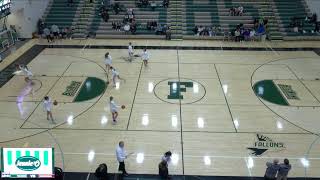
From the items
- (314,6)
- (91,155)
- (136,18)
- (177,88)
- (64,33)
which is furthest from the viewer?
(136,18)

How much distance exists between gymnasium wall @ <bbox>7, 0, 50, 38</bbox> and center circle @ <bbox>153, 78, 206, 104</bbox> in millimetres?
15429

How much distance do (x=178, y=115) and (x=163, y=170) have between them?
552cm

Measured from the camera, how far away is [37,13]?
32719 millimetres

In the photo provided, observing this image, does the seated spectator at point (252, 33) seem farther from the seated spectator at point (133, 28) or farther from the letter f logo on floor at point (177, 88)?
the letter f logo on floor at point (177, 88)

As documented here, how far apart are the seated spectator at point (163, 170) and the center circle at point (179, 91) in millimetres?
6843

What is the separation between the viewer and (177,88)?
2170cm

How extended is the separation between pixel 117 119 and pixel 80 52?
11519 mm

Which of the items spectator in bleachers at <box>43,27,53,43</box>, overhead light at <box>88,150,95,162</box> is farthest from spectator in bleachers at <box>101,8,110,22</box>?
overhead light at <box>88,150,95,162</box>

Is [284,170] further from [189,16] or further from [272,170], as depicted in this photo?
[189,16]

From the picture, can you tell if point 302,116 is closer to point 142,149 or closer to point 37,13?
point 142,149

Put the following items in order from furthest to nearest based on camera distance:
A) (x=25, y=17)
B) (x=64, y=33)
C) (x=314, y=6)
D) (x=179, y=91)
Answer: (x=314, y=6)
(x=64, y=33)
(x=25, y=17)
(x=179, y=91)

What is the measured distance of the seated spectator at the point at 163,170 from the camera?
521 inches

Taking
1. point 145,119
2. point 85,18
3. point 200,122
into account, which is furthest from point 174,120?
point 85,18

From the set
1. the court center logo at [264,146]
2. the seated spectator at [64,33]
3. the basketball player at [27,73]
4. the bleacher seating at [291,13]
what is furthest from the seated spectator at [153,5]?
the court center logo at [264,146]
